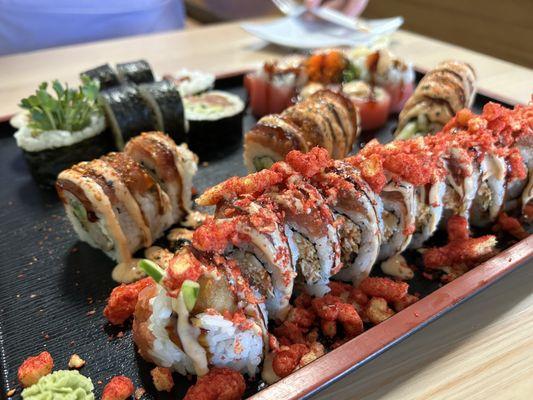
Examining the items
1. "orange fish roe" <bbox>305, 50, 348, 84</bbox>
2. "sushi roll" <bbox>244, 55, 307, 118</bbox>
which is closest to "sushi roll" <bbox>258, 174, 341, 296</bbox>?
"sushi roll" <bbox>244, 55, 307, 118</bbox>

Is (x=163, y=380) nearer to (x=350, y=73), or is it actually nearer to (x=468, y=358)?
(x=468, y=358)

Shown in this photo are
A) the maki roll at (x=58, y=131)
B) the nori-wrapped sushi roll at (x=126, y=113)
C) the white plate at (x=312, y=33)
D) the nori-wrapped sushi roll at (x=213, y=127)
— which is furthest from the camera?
the white plate at (x=312, y=33)

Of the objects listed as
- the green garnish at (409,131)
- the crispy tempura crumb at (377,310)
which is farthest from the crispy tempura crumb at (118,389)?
the green garnish at (409,131)

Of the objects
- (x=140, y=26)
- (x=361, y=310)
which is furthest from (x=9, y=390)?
(x=140, y=26)

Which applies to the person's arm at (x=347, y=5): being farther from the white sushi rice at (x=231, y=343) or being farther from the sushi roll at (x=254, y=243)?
the white sushi rice at (x=231, y=343)

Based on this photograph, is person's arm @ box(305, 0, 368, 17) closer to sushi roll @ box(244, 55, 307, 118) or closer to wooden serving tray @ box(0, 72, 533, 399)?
sushi roll @ box(244, 55, 307, 118)

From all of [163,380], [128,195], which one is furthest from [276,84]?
[163,380]
